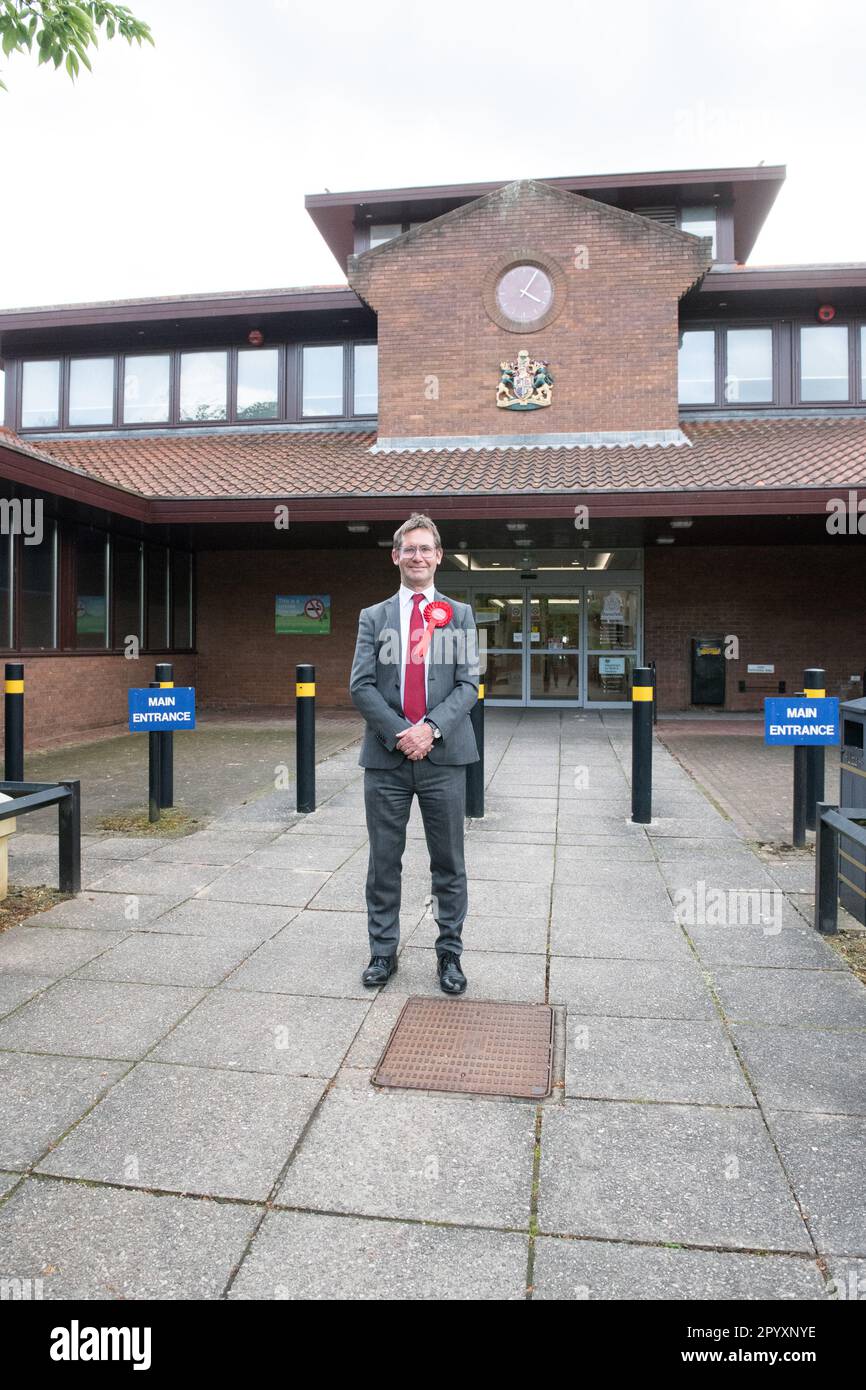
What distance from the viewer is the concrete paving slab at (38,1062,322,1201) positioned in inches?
104

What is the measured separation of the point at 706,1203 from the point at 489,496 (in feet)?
36.4

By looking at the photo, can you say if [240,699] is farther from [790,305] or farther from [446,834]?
[446,834]

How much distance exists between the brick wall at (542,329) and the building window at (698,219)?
4.44 metres

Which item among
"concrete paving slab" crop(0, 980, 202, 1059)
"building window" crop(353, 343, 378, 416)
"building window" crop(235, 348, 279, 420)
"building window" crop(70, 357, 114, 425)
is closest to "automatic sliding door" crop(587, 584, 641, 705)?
"building window" crop(353, 343, 378, 416)

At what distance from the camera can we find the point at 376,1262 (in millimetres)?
2266

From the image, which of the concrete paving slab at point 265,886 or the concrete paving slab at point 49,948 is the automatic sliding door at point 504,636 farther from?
the concrete paving slab at point 49,948

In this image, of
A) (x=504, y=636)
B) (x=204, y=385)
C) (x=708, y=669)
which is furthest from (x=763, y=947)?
(x=204, y=385)

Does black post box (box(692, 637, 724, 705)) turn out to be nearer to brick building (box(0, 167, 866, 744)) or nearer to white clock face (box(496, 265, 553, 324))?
brick building (box(0, 167, 866, 744))

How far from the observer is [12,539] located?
1164 cm

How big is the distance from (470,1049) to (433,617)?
1.76 metres

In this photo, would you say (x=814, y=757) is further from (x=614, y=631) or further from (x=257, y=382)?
(x=257, y=382)

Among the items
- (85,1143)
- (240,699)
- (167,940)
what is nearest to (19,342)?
(240,699)

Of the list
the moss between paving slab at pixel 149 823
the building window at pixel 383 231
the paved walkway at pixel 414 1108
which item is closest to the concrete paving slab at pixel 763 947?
the paved walkway at pixel 414 1108

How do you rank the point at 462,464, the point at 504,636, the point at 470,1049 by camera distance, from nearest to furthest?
1. the point at 470,1049
2. the point at 462,464
3. the point at 504,636
